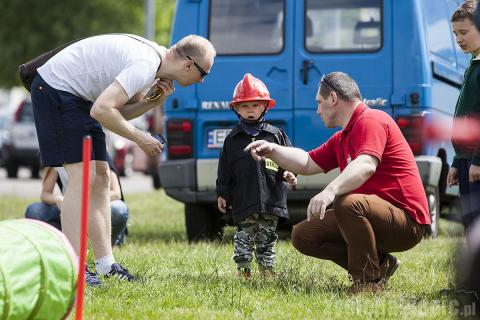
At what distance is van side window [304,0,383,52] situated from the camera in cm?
959

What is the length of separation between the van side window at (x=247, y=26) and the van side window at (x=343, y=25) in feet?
0.90

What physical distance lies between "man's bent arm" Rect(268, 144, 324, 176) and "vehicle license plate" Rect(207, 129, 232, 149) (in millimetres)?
3166

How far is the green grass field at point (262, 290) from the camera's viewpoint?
545 cm

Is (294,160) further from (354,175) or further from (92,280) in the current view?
(92,280)

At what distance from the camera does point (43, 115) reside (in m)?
6.43

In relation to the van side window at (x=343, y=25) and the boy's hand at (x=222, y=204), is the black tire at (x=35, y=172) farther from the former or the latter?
the boy's hand at (x=222, y=204)

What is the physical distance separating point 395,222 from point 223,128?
12.2ft

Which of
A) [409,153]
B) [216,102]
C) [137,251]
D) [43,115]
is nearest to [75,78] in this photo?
[43,115]

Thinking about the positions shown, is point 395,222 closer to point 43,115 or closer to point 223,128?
point 43,115

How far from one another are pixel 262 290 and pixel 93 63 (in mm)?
1654

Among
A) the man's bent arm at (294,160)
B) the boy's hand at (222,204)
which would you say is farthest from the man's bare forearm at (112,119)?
the boy's hand at (222,204)

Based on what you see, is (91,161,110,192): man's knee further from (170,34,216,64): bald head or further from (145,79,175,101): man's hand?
(170,34,216,64): bald head

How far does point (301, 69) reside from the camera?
379 inches

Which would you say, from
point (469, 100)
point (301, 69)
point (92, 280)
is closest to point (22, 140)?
point (301, 69)
